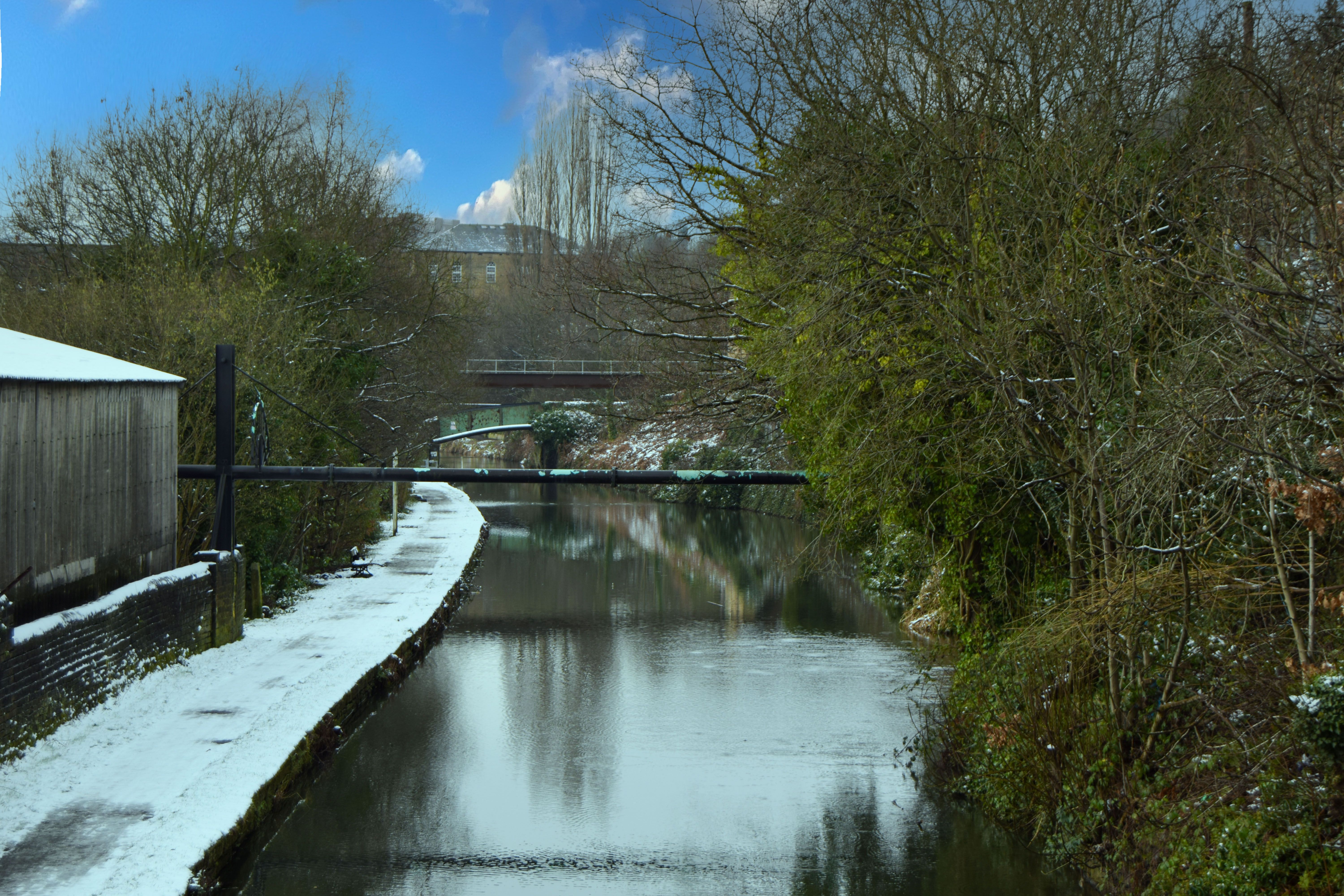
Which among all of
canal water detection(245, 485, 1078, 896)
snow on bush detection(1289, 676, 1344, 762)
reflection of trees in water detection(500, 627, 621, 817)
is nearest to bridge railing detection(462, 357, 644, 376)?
Result: canal water detection(245, 485, 1078, 896)

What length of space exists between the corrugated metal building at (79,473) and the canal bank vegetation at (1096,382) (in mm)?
5744

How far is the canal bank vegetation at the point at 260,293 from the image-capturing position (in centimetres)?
1484

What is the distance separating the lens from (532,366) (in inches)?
1679

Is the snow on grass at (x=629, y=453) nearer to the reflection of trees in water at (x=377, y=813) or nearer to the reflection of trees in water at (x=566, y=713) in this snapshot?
the reflection of trees in water at (x=566, y=713)

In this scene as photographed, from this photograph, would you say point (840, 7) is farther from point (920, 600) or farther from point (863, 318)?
point (920, 600)

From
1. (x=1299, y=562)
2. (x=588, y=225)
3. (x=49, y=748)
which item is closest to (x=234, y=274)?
(x=49, y=748)

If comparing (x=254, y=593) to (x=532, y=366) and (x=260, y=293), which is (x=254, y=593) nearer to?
(x=260, y=293)

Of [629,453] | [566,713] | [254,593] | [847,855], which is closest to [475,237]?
[629,453]

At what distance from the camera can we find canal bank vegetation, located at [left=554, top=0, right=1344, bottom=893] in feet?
17.7

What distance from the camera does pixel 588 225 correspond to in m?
43.8

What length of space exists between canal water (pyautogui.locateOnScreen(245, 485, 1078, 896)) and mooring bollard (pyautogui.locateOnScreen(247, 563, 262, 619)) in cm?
248

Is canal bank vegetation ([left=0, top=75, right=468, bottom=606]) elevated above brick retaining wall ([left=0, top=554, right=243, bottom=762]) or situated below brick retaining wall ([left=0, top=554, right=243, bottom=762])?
above

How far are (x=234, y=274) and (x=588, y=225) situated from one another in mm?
23576

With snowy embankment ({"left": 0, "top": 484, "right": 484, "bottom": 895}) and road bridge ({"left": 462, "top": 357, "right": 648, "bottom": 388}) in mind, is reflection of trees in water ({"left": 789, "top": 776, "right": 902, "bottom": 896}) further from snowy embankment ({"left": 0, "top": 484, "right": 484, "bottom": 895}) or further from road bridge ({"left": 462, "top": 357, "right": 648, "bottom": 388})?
road bridge ({"left": 462, "top": 357, "right": 648, "bottom": 388})
